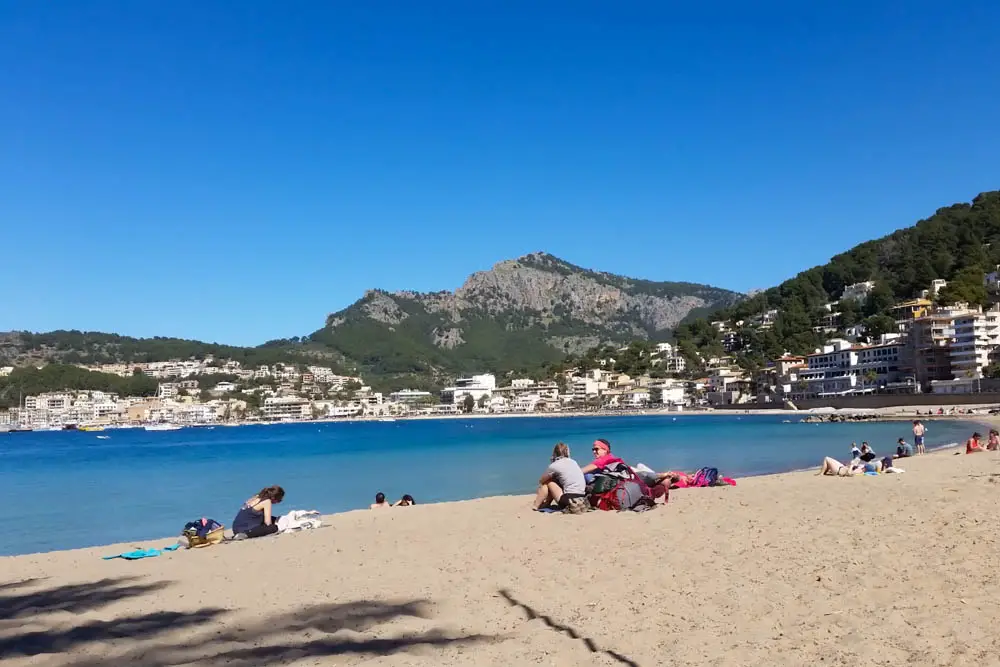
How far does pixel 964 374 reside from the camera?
82688 mm

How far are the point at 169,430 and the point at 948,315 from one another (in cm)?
12164

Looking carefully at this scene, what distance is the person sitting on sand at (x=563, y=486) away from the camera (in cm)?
1093

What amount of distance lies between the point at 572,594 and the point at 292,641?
2.25 meters

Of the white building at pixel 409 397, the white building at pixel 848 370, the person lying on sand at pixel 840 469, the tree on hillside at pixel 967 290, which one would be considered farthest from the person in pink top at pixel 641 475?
the white building at pixel 409 397

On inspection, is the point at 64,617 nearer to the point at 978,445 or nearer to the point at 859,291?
the point at 978,445

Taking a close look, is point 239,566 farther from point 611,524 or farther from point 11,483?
point 11,483

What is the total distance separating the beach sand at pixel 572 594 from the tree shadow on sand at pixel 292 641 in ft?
0.08

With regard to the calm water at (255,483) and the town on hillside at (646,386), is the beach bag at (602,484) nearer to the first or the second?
the calm water at (255,483)

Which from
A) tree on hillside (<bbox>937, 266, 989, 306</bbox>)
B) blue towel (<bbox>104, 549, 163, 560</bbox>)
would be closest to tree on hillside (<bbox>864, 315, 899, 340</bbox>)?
tree on hillside (<bbox>937, 266, 989, 306</bbox>)

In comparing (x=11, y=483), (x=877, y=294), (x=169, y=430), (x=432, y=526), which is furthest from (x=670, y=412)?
(x=432, y=526)

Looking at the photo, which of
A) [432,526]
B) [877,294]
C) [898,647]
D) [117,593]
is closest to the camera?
[898,647]

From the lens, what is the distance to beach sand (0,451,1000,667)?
16.2 feet

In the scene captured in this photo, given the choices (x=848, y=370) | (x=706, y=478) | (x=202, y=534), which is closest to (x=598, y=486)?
(x=706, y=478)

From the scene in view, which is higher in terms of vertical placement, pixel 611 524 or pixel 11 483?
pixel 611 524
